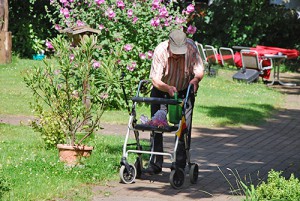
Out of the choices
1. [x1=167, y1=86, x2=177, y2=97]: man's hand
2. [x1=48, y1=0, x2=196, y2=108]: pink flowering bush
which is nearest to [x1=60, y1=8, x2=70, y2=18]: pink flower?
[x1=48, y1=0, x2=196, y2=108]: pink flowering bush

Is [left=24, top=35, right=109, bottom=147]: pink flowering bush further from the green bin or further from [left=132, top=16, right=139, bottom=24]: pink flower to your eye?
[left=132, top=16, right=139, bottom=24]: pink flower

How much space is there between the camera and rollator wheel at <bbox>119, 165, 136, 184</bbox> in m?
8.65

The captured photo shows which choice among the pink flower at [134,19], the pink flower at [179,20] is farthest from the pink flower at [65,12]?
the pink flower at [179,20]

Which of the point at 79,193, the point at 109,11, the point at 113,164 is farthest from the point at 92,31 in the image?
the point at 79,193

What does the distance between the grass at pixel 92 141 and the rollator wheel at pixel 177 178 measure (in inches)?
31.5

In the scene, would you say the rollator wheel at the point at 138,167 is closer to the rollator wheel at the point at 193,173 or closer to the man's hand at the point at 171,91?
the rollator wheel at the point at 193,173

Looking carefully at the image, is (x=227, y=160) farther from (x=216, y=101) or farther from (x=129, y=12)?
(x=216, y=101)

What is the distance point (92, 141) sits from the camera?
11.1m

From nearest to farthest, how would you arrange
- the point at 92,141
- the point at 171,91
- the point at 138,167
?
the point at 171,91, the point at 138,167, the point at 92,141

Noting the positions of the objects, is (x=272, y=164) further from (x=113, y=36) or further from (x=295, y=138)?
(x=113, y=36)

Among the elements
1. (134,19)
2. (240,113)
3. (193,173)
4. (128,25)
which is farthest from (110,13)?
(193,173)

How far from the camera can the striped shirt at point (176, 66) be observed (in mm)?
8977

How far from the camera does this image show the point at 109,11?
14.5 meters

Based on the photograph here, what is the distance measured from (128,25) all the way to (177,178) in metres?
6.78
